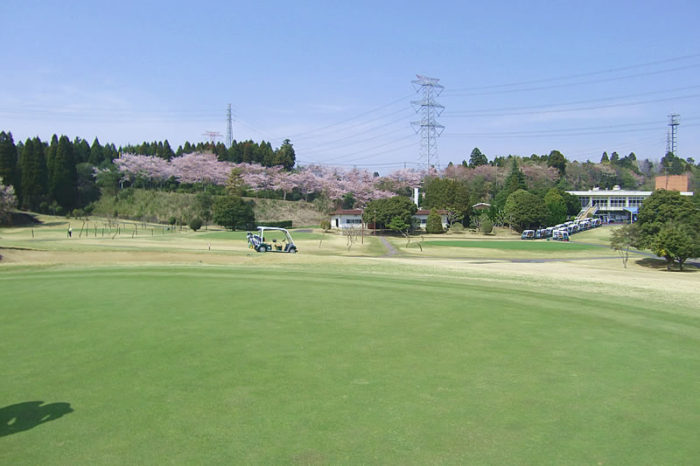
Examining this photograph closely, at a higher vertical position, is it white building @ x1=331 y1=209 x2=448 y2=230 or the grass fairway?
white building @ x1=331 y1=209 x2=448 y2=230

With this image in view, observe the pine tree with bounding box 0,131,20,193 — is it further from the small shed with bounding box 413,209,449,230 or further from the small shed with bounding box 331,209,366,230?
the small shed with bounding box 413,209,449,230

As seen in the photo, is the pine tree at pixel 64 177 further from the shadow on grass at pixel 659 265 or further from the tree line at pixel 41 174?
the shadow on grass at pixel 659 265

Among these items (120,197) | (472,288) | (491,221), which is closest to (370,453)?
(472,288)

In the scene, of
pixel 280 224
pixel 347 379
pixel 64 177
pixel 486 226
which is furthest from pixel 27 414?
Answer: pixel 64 177

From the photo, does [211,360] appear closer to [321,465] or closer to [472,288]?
[321,465]

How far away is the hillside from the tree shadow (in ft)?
307

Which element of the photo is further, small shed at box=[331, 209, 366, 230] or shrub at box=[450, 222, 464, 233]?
small shed at box=[331, 209, 366, 230]

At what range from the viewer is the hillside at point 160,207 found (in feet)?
331

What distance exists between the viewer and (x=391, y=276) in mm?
30156

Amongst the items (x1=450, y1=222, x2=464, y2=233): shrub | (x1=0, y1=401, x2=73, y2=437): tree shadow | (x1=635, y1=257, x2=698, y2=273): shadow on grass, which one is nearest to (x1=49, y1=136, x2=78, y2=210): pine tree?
(x1=450, y1=222, x2=464, y2=233): shrub

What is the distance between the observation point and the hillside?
10088cm

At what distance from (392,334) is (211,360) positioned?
5.42 m

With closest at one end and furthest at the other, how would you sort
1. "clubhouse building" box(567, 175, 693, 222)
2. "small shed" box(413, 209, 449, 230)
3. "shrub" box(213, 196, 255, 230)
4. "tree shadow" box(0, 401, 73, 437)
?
1. "tree shadow" box(0, 401, 73, 437)
2. "shrub" box(213, 196, 255, 230)
3. "small shed" box(413, 209, 449, 230)
4. "clubhouse building" box(567, 175, 693, 222)

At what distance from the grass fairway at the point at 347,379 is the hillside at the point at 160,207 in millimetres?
83371
